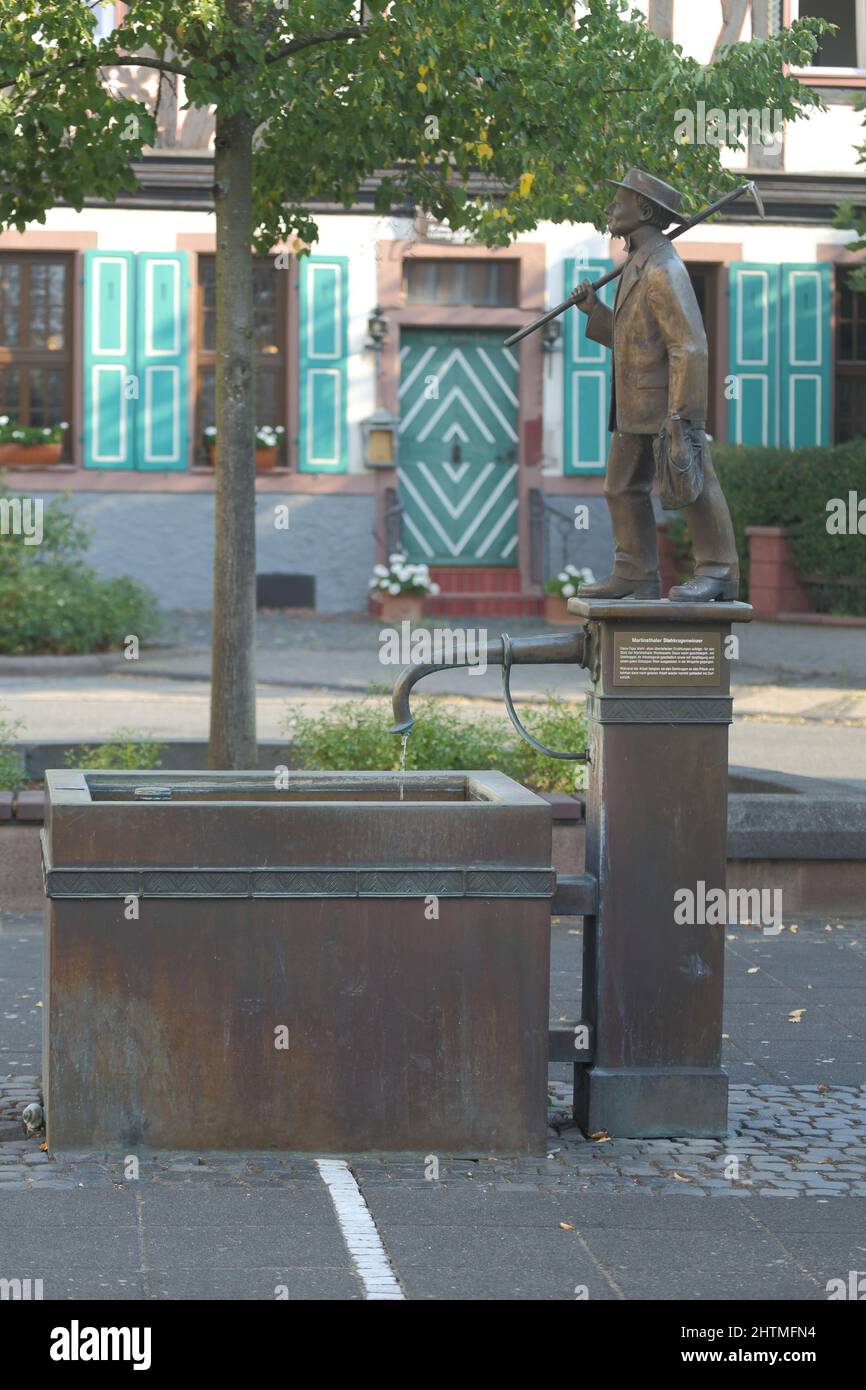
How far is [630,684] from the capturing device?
5.94m

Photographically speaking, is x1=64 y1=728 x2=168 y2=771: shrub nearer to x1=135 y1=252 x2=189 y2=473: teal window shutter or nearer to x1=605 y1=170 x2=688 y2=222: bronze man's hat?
x1=605 y1=170 x2=688 y2=222: bronze man's hat

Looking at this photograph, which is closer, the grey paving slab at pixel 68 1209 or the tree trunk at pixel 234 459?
the grey paving slab at pixel 68 1209

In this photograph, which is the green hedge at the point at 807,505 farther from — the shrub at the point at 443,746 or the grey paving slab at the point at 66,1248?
the grey paving slab at the point at 66,1248

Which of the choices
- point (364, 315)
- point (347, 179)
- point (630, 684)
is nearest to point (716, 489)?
point (630, 684)

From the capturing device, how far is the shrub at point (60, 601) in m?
17.4

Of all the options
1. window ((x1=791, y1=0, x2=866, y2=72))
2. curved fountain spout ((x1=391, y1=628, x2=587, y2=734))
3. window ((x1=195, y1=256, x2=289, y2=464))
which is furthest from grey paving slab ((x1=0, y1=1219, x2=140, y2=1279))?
window ((x1=791, y1=0, x2=866, y2=72))

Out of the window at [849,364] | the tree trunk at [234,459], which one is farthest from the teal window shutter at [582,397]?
the tree trunk at [234,459]

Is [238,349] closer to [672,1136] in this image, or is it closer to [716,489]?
[716,489]

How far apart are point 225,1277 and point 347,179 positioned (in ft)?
Result: 21.1

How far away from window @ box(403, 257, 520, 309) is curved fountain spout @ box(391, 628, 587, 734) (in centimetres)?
1582

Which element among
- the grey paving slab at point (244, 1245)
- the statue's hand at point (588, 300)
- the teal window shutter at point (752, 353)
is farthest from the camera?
the teal window shutter at point (752, 353)

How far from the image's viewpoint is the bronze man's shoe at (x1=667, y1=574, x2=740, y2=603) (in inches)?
235

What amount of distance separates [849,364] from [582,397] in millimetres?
2963

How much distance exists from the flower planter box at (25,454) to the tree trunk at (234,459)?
11.9 m
